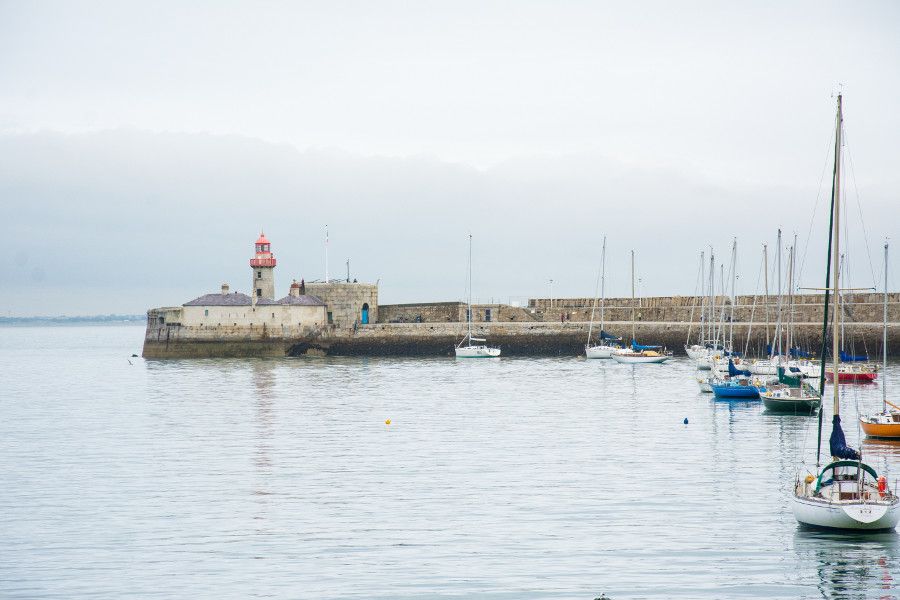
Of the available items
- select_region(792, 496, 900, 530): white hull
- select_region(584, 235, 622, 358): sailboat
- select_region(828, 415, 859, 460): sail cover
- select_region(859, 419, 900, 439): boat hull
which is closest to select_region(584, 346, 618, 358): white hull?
select_region(584, 235, 622, 358): sailboat

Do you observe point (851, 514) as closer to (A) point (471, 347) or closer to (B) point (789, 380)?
(B) point (789, 380)

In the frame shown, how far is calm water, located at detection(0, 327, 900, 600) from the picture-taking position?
57.0 ft

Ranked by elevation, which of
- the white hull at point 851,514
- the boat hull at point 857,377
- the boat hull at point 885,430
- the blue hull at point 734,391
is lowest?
Result: the white hull at point 851,514

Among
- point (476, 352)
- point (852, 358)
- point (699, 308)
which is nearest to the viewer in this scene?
point (852, 358)

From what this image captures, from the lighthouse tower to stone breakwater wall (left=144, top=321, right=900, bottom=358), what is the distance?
125 inches

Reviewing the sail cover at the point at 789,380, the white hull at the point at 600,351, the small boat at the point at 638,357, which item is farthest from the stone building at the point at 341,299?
the sail cover at the point at 789,380

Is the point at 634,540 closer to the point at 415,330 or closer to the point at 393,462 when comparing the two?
the point at 393,462

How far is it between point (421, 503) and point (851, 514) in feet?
27.7

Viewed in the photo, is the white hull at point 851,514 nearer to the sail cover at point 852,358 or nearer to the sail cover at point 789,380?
the sail cover at point 789,380

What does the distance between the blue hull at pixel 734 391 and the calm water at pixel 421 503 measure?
0.98 m

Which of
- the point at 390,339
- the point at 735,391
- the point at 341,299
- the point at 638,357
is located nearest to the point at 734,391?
the point at 735,391

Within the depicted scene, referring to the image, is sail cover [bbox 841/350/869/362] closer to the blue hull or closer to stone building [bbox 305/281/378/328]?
the blue hull

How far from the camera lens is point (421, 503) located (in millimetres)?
23141

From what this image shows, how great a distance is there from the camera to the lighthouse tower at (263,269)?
8094cm
